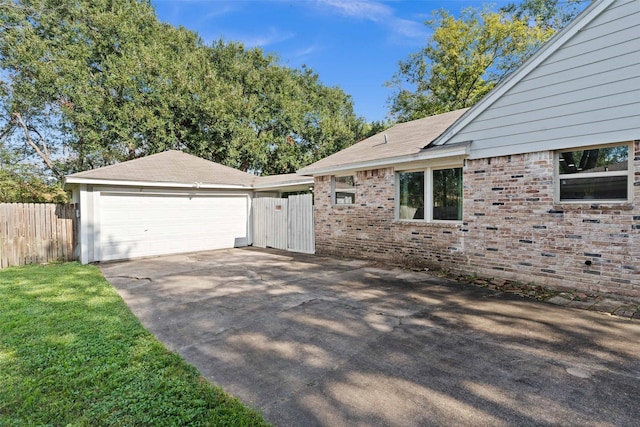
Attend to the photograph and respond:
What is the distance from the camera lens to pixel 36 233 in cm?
955

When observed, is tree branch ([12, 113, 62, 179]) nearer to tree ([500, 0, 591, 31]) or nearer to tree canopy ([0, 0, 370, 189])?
tree canopy ([0, 0, 370, 189])

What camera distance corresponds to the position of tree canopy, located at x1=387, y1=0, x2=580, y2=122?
18984 millimetres

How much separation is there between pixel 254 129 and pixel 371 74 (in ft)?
28.2

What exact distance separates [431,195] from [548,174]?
2.45 m

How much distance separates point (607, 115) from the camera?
5027 mm

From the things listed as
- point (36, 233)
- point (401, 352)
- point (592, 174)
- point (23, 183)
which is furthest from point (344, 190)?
point (23, 183)

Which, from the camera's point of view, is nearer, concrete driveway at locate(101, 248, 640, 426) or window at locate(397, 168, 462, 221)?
concrete driveway at locate(101, 248, 640, 426)

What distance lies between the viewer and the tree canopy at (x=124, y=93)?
1583 cm

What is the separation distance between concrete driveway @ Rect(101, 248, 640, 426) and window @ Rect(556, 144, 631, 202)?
2.09 metres

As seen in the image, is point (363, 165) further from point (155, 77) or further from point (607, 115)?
point (155, 77)

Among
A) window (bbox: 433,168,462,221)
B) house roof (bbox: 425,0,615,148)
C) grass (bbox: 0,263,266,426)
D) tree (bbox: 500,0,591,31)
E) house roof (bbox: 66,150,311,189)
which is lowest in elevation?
grass (bbox: 0,263,266,426)

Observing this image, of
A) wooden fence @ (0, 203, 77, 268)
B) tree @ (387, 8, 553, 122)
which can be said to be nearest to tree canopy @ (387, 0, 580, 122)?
tree @ (387, 8, 553, 122)

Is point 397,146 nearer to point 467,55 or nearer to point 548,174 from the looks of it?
point 548,174

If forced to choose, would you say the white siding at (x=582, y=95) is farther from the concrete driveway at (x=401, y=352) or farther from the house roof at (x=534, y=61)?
the concrete driveway at (x=401, y=352)
